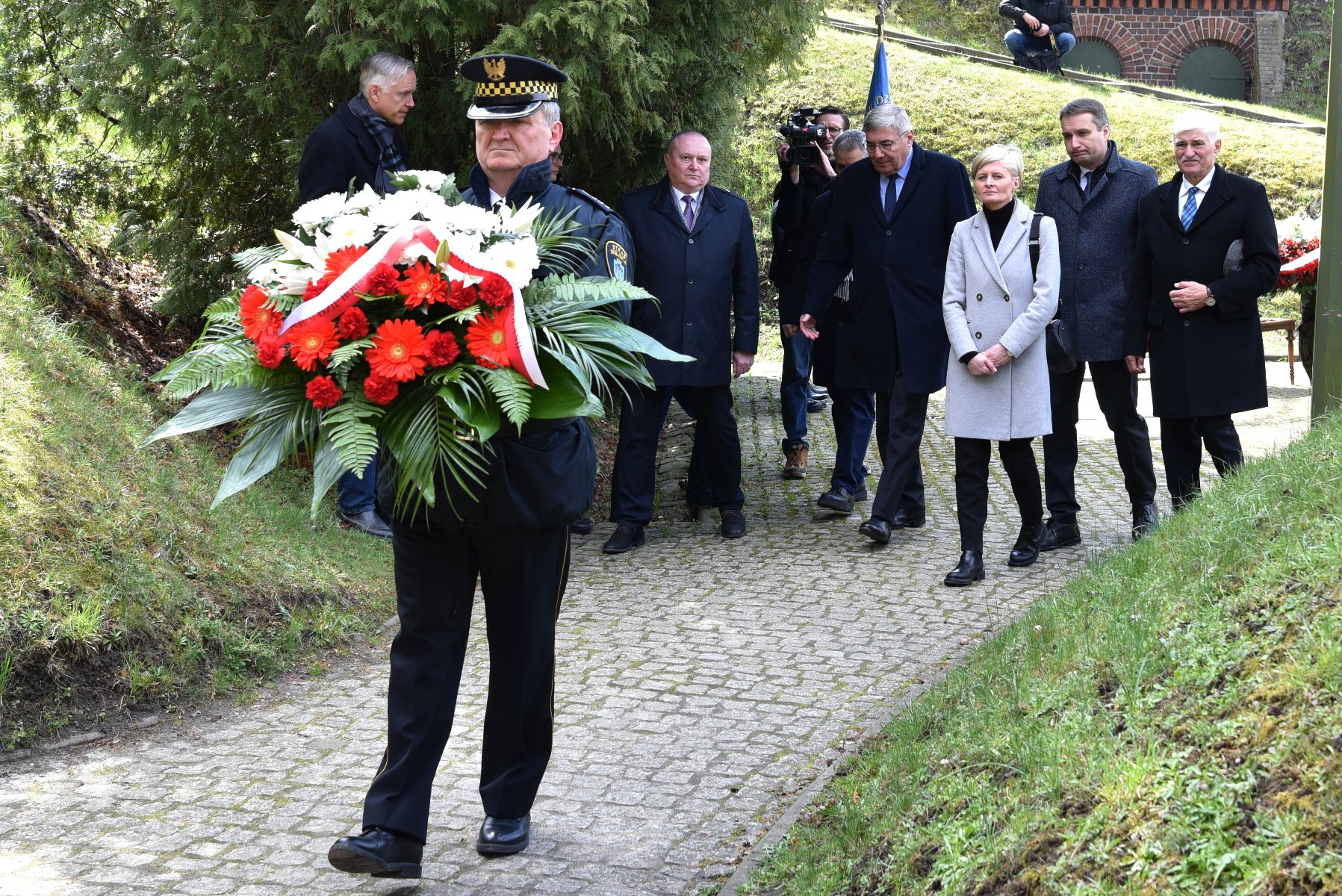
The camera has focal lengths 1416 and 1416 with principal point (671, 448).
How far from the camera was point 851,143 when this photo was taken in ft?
29.3

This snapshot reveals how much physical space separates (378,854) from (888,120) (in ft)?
17.4

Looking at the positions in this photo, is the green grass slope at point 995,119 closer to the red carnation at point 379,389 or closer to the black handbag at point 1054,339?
the black handbag at point 1054,339

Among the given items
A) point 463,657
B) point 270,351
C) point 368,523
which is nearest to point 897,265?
point 368,523

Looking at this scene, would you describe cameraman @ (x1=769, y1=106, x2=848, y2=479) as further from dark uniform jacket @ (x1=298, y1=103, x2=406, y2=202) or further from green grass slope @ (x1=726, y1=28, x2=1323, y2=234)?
green grass slope @ (x1=726, y1=28, x2=1323, y2=234)

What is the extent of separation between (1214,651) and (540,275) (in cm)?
214

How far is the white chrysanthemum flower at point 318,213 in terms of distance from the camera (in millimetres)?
3941

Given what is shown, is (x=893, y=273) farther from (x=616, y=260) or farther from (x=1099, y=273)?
(x=616, y=260)

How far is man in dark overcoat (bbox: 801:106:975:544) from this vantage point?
310 inches

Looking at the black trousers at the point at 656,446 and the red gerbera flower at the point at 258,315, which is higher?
the red gerbera flower at the point at 258,315

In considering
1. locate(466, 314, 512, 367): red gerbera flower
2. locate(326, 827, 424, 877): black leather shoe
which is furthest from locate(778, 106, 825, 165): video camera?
locate(326, 827, 424, 877): black leather shoe

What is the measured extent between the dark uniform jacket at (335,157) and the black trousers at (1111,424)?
388cm

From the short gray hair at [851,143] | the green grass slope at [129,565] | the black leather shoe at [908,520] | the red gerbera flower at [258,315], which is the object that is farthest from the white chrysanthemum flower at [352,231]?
the short gray hair at [851,143]

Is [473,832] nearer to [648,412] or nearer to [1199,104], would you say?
[648,412]

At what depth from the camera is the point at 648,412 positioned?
816 centimetres
